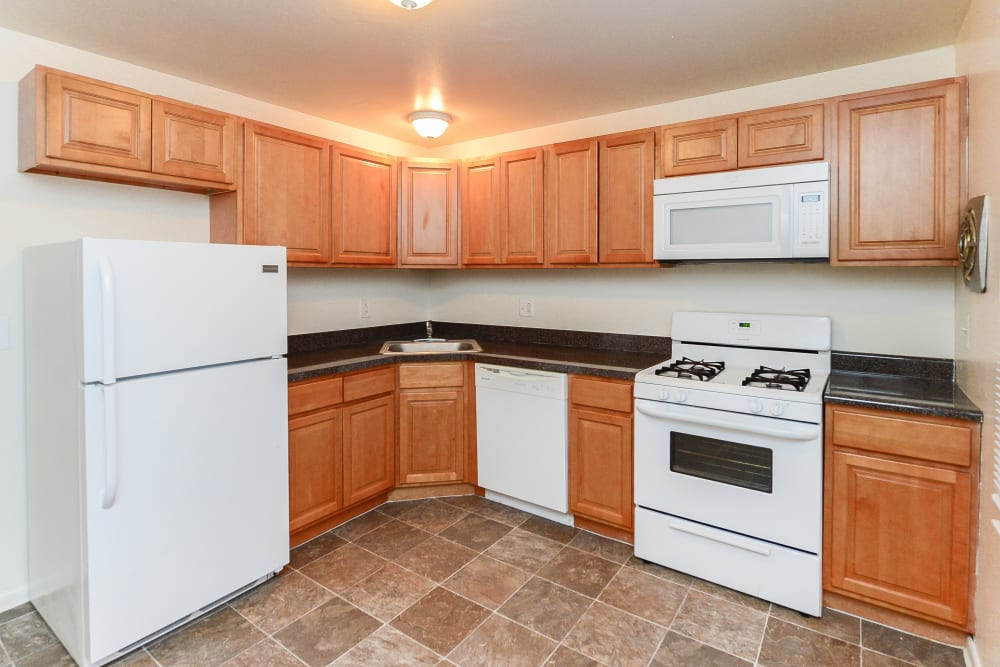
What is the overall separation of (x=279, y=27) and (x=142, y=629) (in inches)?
89.6

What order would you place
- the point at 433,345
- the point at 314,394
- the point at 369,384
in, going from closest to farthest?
the point at 314,394 → the point at 369,384 → the point at 433,345

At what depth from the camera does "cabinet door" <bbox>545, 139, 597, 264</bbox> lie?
295cm

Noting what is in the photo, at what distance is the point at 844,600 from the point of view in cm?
211

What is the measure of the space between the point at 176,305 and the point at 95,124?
0.85 meters

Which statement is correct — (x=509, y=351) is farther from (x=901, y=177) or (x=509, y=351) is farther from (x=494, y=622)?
(x=901, y=177)

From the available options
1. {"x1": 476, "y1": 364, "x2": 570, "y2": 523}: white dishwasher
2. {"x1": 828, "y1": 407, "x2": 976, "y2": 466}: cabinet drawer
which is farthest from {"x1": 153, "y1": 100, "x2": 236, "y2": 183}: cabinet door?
{"x1": 828, "y1": 407, "x2": 976, "y2": 466}: cabinet drawer

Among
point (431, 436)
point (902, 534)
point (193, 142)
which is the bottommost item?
point (902, 534)

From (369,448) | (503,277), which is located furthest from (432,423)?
(503,277)

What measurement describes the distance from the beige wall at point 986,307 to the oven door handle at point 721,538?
663 millimetres

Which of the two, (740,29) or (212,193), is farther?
(212,193)

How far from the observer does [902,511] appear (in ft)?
6.40

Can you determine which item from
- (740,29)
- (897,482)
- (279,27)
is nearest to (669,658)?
(897,482)

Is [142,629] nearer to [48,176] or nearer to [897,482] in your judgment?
[48,176]

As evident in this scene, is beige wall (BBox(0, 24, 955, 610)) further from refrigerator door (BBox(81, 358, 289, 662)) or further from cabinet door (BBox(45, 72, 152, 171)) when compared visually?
refrigerator door (BBox(81, 358, 289, 662))
